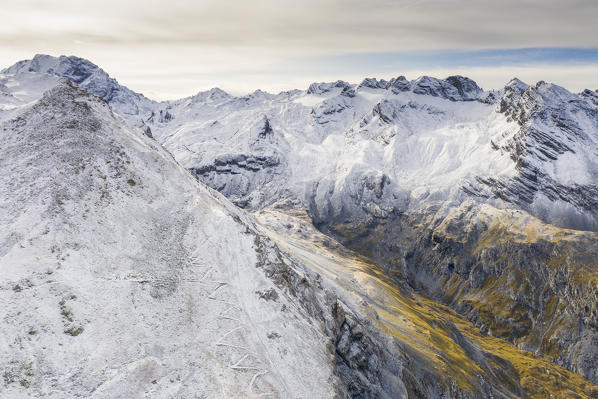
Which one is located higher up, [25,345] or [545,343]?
[25,345]

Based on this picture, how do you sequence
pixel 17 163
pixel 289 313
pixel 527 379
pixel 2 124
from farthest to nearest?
pixel 527 379, pixel 2 124, pixel 17 163, pixel 289 313

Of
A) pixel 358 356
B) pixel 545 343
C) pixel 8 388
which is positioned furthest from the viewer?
pixel 545 343

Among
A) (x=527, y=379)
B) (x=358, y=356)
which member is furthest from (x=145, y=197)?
(x=527, y=379)

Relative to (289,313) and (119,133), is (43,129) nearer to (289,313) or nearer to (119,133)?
(119,133)

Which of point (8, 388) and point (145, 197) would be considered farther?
point (145, 197)

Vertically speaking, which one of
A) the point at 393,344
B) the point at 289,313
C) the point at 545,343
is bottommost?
the point at 545,343

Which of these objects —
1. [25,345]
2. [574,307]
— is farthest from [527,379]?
[25,345]
